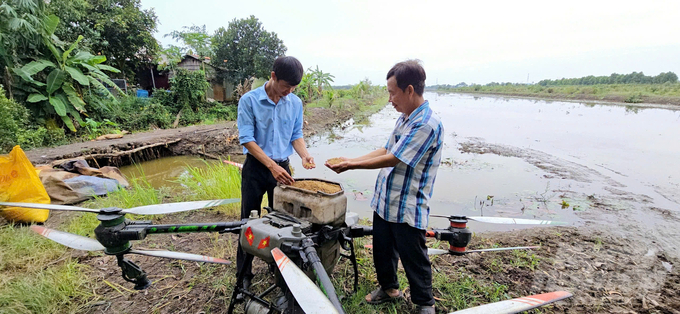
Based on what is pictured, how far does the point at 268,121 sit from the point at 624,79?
210 feet

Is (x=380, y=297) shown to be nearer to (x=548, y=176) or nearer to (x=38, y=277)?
(x=38, y=277)

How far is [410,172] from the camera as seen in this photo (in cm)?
182

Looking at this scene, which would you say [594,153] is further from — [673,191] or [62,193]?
[62,193]

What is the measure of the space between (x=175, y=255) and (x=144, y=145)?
7.98 m

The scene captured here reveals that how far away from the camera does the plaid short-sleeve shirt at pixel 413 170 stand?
5.63 feet

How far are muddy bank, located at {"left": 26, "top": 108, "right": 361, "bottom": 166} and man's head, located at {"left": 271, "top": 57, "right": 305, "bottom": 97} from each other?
6.22m

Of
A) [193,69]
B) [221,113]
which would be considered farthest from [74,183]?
[193,69]

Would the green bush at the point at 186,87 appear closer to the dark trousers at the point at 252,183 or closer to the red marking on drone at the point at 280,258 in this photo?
the dark trousers at the point at 252,183

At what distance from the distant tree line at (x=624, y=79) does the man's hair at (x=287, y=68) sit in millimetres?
56874

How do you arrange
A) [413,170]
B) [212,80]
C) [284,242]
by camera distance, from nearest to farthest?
[284,242] → [413,170] → [212,80]

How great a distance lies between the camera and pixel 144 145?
Answer: 8.22 meters

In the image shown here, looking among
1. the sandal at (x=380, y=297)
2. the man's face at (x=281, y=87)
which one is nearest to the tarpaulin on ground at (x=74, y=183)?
the man's face at (x=281, y=87)

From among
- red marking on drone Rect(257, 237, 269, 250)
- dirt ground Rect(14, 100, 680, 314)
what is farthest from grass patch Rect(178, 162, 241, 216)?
red marking on drone Rect(257, 237, 269, 250)

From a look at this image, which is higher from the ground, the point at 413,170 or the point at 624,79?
the point at 624,79
